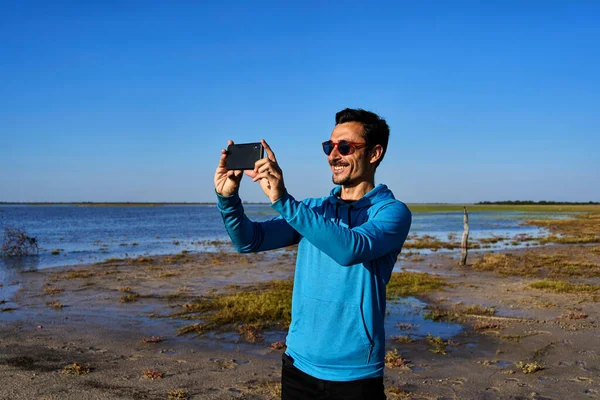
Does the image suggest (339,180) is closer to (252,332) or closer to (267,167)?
(267,167)

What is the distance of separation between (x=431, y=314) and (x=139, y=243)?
32.2 m

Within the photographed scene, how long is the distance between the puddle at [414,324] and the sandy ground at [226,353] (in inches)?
10.8

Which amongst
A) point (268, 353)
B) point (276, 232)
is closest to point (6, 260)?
point (268, 353)

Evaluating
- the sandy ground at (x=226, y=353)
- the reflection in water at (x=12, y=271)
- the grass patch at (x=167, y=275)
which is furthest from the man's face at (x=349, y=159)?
the grass patch at (x=167, y=275)

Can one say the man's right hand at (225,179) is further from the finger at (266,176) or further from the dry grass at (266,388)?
the dry grass at (266,388)

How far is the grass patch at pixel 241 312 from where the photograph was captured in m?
11.9

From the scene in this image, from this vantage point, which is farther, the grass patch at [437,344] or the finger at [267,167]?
the grass patch at [437,344]

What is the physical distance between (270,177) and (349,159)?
0.73 metres

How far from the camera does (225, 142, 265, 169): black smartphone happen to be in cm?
242

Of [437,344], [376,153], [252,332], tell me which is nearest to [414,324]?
[437,344]

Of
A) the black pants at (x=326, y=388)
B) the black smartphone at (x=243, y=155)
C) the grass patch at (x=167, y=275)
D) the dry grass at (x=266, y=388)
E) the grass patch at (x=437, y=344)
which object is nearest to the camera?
the black smartphone at (x=243, y=155)

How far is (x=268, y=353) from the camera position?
9617 mm

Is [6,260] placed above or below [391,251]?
below

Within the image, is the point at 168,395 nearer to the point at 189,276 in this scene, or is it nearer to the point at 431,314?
the point at 431,314
